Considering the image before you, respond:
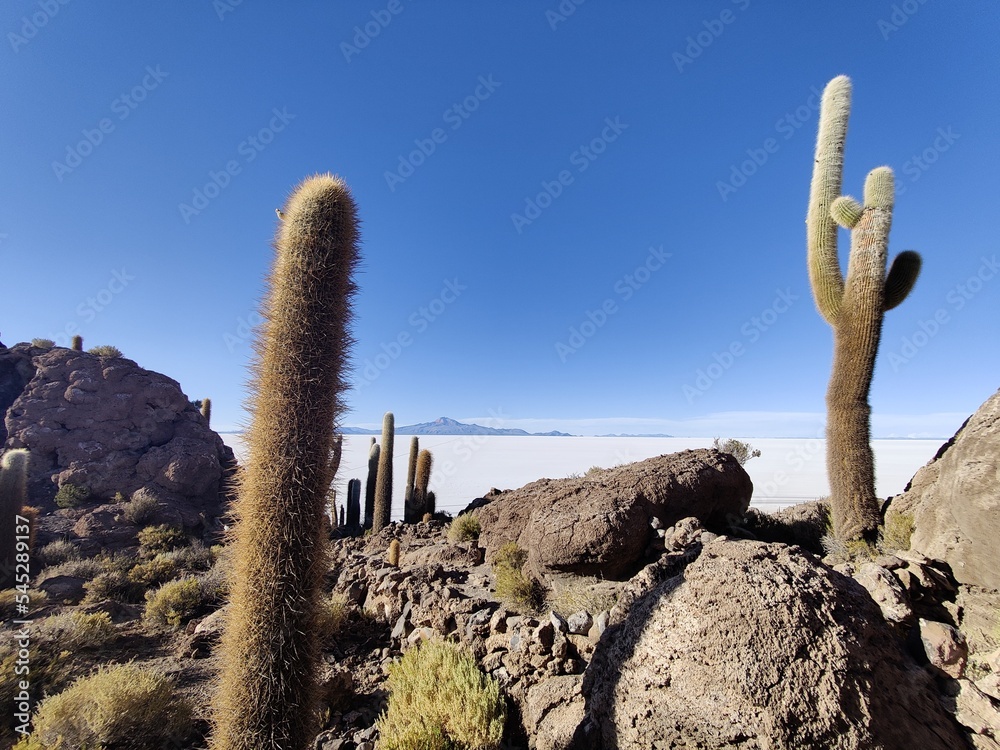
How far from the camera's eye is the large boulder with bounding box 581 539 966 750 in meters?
2.54

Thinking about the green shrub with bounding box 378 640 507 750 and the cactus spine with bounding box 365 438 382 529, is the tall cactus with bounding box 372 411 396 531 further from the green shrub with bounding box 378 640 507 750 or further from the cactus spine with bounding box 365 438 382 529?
the green shrub with bounding box 378 640 507 750

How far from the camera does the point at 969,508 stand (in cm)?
441

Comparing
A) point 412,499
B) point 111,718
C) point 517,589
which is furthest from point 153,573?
point 517,589

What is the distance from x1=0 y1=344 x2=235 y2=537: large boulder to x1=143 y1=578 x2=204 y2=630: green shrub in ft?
27.7

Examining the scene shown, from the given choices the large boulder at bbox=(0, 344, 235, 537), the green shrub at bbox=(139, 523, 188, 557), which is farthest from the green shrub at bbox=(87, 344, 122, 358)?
the green shrub at bbox=(139, 523, 188, 557)

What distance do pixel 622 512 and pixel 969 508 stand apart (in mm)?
3324

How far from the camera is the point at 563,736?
3402 mm

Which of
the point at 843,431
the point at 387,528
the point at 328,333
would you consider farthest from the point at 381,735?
the point at 387,528

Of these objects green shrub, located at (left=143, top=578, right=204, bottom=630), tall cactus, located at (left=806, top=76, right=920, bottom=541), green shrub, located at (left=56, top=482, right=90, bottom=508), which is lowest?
green shrub, located at (left=143, top=578, right=204, bottom=630)

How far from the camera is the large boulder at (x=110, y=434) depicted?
16641 millimetres

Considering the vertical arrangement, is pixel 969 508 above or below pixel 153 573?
above

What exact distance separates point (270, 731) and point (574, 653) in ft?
8.34

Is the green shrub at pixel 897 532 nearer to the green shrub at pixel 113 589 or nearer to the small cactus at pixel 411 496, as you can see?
the small cactus at pixel 411 496

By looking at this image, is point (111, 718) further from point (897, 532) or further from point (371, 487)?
point (371, 487)
